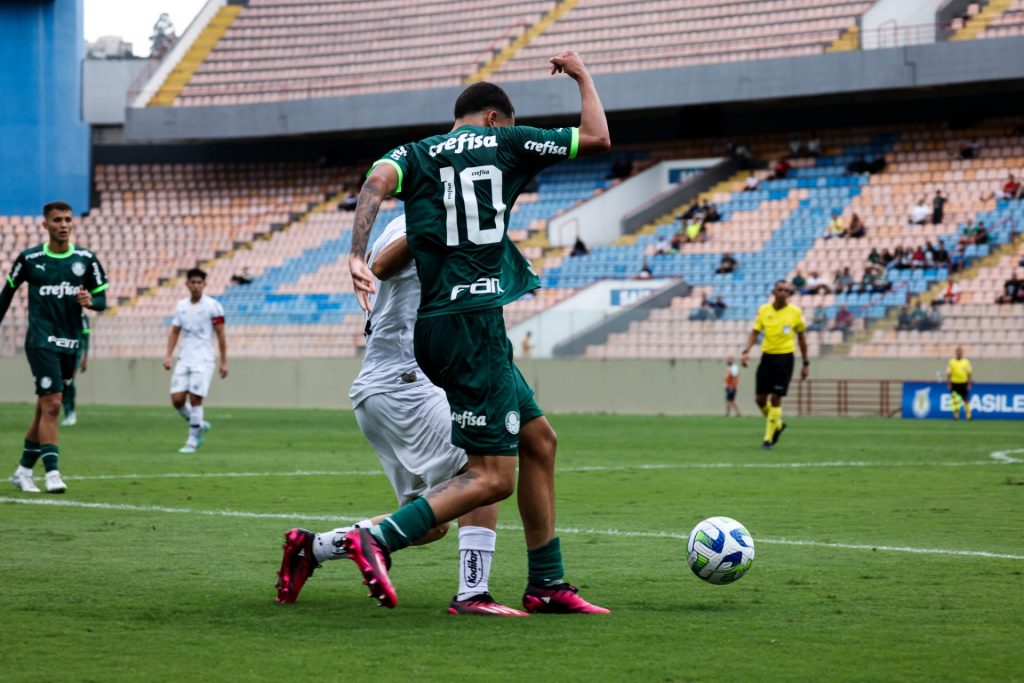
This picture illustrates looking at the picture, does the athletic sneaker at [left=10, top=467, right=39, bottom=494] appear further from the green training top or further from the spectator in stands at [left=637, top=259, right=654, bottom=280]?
the spectator in stands at [left=637, top=259, right=654, bottom=280]

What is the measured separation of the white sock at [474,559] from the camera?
616 centimetres

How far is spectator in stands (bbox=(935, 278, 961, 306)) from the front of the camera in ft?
107

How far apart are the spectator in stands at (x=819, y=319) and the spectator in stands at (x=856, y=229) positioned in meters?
4.96

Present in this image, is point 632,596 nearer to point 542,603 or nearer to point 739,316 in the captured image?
point 542,603

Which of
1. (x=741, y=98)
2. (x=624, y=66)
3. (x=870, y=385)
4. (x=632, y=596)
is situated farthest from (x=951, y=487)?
(x=624, y=66)

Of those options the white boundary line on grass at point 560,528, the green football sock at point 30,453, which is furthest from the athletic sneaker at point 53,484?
the white boundary line on grass at point 560,528

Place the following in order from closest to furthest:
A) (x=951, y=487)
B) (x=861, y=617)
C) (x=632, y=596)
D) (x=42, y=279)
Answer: (x=861, y=617) < (x=632, y=596) < (x=42, y=279) < (x=951, y=487)

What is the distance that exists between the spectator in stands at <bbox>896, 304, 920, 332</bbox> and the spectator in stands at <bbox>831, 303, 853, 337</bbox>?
0.94 m

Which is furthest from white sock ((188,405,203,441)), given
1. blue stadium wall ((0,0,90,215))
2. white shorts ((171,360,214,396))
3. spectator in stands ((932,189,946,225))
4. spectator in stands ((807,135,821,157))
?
blue stadium wall ((0,0,90,215))

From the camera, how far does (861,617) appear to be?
6.01 m

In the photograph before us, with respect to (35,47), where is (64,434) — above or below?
below

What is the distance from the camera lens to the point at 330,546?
6.08 meters

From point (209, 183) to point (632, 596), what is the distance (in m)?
44.8

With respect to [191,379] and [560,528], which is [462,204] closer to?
[560,528]
